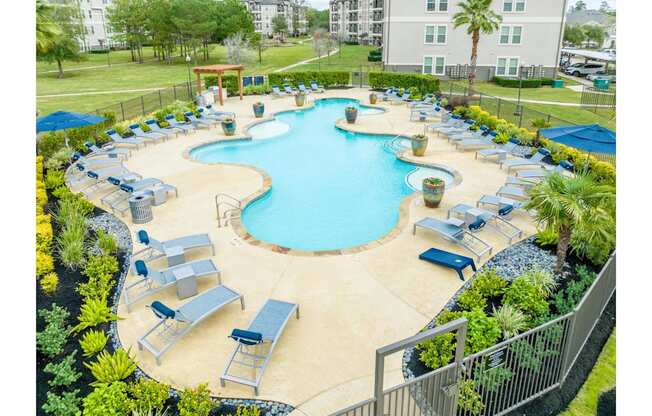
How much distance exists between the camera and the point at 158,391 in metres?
6.35

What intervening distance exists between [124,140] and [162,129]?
A: 2886mm

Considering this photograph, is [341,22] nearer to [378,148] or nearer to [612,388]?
[378,148]

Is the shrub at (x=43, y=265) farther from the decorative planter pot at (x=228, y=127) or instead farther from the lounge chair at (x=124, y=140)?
the decorative planter pot at (x=228, y=127)

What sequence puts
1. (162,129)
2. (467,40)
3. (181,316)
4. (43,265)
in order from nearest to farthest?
(181,316) < (43,265) < (162,129) < (467,40)

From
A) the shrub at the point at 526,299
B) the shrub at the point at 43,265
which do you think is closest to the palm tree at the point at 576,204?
the shrub at the point at 526,299

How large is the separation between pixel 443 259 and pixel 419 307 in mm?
1719

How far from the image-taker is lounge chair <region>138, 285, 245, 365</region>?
754cm

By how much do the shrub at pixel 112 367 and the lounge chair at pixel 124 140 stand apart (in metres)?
14.3

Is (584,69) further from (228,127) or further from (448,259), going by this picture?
(448,259)

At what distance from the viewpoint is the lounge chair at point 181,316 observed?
297 inches

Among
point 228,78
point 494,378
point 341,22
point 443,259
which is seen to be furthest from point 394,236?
point 341,22

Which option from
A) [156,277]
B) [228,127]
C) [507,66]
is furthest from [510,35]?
[156,277]

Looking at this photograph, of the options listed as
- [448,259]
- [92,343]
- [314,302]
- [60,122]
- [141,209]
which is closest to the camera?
[92,343]

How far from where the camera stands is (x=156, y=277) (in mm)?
9055
